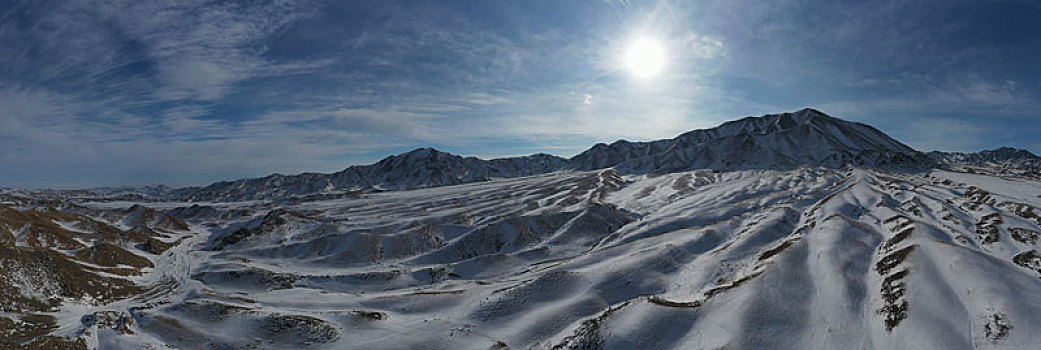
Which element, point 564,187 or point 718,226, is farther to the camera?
point 564,187

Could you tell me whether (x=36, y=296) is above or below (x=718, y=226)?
below

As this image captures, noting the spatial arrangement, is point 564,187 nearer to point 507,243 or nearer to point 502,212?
point 502,212

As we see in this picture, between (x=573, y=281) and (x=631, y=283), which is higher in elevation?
(x=573, y=281)

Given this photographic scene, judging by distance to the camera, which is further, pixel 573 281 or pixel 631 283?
pixel 631 283

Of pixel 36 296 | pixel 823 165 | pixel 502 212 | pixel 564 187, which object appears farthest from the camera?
pixel 823 165

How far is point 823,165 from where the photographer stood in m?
188

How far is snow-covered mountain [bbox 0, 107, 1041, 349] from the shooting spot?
3133cm

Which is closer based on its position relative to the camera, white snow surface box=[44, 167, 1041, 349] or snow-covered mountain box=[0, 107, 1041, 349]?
white snow surface box=[44, 167, 1041, 349]

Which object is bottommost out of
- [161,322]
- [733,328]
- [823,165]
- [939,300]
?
[161,322]

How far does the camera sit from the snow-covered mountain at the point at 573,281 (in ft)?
103

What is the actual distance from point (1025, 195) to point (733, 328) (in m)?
102

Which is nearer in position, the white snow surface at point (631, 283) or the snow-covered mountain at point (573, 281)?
the white snow surface at point (631, 283)

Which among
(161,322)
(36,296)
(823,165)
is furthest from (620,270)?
(823,165)

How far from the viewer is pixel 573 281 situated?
44688mm
